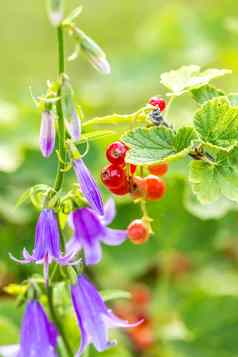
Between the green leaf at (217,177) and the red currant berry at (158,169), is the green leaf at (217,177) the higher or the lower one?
the higher one

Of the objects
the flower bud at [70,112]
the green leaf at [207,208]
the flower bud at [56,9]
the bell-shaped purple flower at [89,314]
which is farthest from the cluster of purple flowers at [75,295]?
the green leaf at [207,208]

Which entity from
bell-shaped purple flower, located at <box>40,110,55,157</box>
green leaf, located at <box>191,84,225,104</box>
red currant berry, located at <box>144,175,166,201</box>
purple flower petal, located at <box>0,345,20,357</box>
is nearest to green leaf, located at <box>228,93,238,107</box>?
green leaf, located at <box>191,84,225,104</box>

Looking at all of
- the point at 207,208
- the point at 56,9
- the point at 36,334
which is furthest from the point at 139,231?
the point at 207,208

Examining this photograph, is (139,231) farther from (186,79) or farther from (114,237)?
(186,79)

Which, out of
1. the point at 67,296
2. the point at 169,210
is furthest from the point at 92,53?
the point at 169,210

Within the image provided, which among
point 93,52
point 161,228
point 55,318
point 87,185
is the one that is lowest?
point 161,228

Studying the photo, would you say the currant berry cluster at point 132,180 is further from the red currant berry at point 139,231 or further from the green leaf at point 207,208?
the green leaf at point 207,208

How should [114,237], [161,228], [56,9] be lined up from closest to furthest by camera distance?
[56,9]
[114,237]
[161,228]
